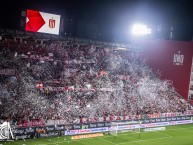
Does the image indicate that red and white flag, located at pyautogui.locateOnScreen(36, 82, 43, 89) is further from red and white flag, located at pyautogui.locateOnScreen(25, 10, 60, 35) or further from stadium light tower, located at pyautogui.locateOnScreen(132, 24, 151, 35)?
stadium light tower, located at pyautogui.locateOnScreen(132, 24, 151, 35)

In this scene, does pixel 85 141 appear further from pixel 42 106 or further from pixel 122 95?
pixel 122 95

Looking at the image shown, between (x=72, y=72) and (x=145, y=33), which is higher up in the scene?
(x=145, y=33)

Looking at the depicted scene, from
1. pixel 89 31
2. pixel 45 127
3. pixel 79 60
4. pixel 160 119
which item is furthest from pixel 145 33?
pixel 45 127

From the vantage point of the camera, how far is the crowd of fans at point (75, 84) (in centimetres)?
3294

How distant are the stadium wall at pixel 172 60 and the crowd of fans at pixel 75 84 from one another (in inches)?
48.2

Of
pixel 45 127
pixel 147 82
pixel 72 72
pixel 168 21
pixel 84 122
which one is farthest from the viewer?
pixel 168 21

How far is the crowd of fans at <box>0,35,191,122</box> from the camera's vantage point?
3294cm

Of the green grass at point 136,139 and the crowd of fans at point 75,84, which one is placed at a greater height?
the crowd of fans at point 75,84

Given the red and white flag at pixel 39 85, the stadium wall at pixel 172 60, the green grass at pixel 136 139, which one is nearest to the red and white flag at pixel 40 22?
the red and white flag at pixel 39 85

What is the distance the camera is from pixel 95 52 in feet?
150

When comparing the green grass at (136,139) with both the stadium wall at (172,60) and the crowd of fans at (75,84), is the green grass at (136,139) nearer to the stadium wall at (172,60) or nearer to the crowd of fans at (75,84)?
the crowd of fans at (75,84)

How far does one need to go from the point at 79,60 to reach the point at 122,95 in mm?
6972

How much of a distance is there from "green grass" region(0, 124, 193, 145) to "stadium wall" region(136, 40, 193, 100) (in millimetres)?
11392

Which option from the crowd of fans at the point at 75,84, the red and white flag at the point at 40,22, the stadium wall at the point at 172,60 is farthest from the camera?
the stadium wall at the point at 172,60
